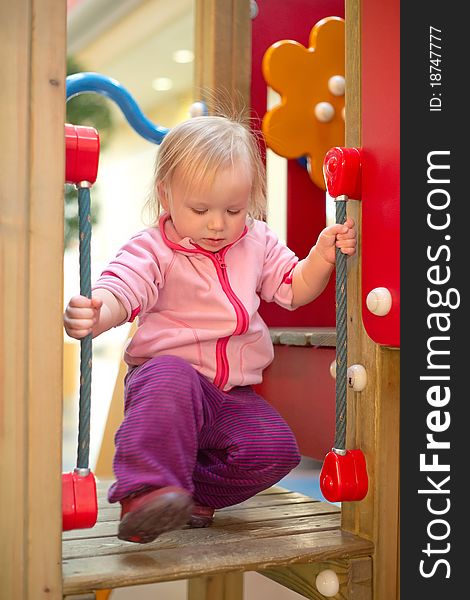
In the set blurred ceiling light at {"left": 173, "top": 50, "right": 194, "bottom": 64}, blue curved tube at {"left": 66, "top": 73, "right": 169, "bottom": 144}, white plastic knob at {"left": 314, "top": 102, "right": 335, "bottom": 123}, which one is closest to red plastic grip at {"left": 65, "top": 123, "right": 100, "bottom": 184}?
blue curved tube at {"left": 66, "top": 73, "right": 169, "bottom": 144}

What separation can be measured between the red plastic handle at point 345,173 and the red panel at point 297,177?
809 millimetres

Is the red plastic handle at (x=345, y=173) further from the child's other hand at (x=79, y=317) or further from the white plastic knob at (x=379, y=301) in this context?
the child's other hand at (x=79, y=317)

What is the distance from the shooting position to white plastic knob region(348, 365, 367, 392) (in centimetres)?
115

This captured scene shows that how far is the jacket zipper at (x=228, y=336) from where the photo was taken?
4.08ft

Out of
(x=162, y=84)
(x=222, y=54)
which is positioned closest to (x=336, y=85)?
(x=222, y=54)

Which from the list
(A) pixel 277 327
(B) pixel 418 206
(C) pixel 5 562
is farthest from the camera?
(A) pixel 277 327

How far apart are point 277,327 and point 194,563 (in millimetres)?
998

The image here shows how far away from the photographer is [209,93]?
1.68 meters

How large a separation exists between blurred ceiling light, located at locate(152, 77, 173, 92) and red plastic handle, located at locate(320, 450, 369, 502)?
14.4 feet

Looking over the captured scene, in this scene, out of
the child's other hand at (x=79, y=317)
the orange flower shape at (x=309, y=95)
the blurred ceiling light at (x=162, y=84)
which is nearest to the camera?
the child's other hand at (x=79, y=317)

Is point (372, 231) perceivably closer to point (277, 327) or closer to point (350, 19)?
point (350, 19)

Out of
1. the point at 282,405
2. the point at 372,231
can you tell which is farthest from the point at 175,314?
the point at 282,405

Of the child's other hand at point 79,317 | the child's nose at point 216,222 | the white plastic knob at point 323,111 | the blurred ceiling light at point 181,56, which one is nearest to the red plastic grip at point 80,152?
the child's other hand at point 79,317

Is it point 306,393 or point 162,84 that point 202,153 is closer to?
point 306,393
